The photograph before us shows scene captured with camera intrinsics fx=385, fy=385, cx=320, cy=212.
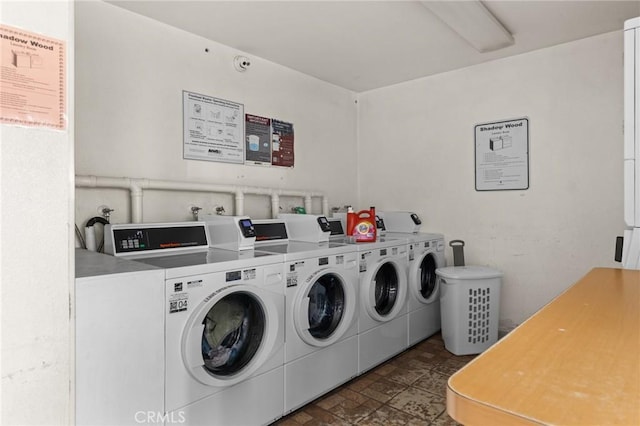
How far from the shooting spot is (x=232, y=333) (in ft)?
6.51

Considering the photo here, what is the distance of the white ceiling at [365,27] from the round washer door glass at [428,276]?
174 cm

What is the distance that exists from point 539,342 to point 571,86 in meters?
2.89

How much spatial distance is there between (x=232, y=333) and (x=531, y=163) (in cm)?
270

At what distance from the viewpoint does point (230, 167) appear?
303 cm

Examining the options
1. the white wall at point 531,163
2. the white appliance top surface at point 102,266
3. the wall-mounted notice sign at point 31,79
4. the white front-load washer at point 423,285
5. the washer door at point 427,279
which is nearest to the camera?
the wall-mounted notice sign at point 31,79

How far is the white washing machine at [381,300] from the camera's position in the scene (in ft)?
8.59

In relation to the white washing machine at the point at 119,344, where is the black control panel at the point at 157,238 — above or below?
above

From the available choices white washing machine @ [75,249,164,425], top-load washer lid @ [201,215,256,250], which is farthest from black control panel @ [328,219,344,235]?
white washing machine @ [75,249,164,425]

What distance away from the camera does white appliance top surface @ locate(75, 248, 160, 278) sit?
1458mm

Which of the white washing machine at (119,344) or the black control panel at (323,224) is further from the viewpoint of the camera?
the black control panel at (323,224)

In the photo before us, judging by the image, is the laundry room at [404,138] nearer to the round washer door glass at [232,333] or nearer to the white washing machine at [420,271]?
the white washing machine at [420,271]

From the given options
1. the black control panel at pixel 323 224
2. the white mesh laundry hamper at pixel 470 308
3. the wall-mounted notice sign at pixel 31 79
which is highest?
the wall-mounted notice sign at pixel 31 79

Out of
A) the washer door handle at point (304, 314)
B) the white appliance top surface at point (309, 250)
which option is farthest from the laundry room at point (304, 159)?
the washer door handle at point (304, 314)

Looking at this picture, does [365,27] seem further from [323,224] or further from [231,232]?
[231,232]
